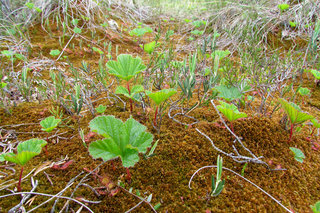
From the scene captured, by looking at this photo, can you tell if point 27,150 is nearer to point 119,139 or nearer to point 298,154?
point 119,139

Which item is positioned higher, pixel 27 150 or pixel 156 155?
pixel 27 150

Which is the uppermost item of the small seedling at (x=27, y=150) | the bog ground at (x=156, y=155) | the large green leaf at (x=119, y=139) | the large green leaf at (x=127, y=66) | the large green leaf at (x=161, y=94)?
the large green leaf at (x=127, y=66)

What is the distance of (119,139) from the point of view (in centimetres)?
98

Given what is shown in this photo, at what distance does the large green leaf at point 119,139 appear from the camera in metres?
0.90

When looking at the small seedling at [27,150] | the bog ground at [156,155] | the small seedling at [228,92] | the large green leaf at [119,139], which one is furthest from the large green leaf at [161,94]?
the small seedling at [27,150]

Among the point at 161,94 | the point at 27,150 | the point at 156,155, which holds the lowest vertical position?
the point at 156,155

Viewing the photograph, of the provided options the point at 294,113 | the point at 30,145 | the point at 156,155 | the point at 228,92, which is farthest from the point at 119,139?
the point at 294,113

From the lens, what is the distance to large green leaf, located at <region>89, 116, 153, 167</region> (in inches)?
35.3

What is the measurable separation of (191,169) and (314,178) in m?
0.73

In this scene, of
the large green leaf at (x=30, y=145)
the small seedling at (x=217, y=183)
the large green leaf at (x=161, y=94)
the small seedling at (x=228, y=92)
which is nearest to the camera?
the small seedling at (x=217, y=183)

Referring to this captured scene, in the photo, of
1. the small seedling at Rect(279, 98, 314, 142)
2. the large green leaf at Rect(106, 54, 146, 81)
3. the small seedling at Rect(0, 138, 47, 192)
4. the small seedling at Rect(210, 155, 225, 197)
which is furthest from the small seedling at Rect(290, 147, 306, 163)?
the small seedling at Rect(0, 138, 47, 192)

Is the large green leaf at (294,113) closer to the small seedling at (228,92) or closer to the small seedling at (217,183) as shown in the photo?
the small seedling at (228,92)

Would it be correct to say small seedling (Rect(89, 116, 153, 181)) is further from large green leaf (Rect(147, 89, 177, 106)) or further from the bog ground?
large green leaf (Rect(147, 89, 177, 106))

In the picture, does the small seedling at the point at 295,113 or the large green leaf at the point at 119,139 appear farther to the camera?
the small seedling at the point at 295,113
